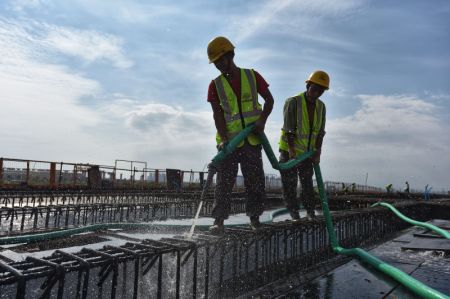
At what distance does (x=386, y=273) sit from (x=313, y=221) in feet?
7.31

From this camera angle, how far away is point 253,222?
184 inches

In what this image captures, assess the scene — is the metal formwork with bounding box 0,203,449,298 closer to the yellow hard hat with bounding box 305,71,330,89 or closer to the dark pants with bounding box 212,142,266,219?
the dark pants with bounding box 212,142,266,219

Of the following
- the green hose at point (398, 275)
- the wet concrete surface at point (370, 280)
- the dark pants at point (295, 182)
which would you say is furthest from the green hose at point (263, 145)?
the wet concrete surface at point (370, 280)

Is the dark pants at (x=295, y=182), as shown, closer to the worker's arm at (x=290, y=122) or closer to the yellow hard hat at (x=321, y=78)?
the worker's arm at (x=290, y=122)

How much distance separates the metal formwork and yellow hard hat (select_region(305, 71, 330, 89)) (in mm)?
2215

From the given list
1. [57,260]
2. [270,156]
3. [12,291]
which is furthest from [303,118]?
[12,291]

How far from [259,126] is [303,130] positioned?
4.98ft

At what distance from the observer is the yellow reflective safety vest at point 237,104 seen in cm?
418

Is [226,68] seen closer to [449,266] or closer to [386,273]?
[386,273]

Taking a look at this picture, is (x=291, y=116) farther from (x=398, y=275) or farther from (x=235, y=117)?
(x=398, y=275)

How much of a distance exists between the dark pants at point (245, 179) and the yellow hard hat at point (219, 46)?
3.84 feet

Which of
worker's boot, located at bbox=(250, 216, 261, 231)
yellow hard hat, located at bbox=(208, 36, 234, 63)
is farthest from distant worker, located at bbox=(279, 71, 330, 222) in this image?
yellow hard hat, located at bbox=(208, 36, 234, 63)

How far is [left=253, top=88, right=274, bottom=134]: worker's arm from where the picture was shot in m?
4.27

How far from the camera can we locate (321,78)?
17.6 ft
